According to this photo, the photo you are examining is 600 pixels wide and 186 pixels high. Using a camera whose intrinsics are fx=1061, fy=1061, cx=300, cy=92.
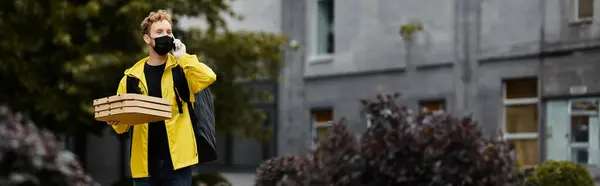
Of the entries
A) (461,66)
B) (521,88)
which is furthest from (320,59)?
(521,88)

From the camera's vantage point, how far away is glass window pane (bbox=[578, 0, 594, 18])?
20.8 m

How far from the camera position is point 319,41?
2764 centimetres

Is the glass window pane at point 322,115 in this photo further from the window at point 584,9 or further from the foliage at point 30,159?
the foliage at point 30,159

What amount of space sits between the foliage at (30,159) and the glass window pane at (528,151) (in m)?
17.8

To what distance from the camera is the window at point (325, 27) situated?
2723 centimetres

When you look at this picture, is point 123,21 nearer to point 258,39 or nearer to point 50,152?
point 258,39

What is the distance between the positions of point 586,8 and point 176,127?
1542cm

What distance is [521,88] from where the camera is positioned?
73.3ft

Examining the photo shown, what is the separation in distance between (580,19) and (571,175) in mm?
4866

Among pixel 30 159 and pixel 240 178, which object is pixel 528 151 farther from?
pixel 30 159

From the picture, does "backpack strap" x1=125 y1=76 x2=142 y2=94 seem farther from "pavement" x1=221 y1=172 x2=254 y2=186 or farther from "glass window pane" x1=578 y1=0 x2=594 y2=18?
"pavement" x1=221 y1=172 x2=254 y2=186

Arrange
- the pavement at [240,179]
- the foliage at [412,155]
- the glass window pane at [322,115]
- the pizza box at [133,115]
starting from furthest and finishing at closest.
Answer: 1. the pavement at [240,179]
2. the glass window pane at [322,115]
3. the foliage at [412,155]
4. the pizza box at [133,115]

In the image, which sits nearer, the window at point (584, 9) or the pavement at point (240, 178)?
the window at point (584, 9)

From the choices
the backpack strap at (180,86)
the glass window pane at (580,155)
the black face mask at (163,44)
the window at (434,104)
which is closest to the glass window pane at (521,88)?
the glass window pane at (580,155)
